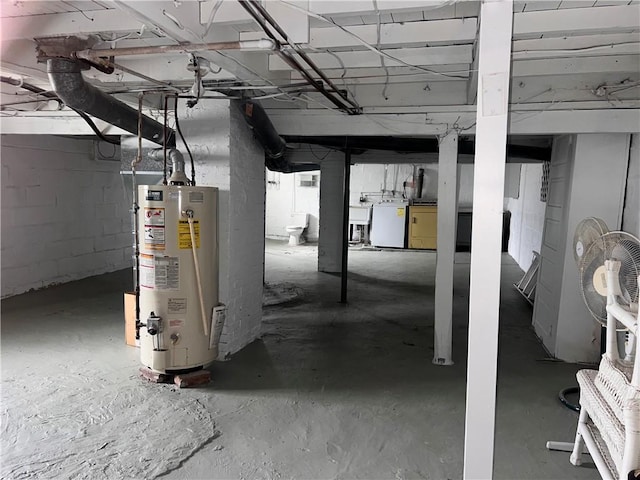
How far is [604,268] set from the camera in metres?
2.35

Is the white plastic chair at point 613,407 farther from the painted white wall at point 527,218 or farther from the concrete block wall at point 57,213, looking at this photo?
the concrete block wall at point 57,213

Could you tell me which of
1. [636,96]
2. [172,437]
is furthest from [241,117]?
[636,96]

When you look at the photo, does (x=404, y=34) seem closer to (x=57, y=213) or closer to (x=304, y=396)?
(x=304, y=396)

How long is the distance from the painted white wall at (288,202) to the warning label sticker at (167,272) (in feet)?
28.8

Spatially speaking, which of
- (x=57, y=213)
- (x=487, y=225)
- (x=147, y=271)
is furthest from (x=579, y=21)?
(x=57, y=213)

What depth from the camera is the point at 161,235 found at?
10.3ft

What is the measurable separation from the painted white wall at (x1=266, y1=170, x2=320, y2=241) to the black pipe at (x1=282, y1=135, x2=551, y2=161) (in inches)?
257

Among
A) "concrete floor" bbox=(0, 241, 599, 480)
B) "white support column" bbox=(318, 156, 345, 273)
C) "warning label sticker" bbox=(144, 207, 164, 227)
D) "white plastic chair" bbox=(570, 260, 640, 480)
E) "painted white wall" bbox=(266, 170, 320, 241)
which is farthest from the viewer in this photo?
"painted white wall" bbox=(266, 170, 320, 241)

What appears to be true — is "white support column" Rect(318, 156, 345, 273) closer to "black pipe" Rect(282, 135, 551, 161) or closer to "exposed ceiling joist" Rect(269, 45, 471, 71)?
Answer: "black pipe" Rect(282, 135, 551, 161)

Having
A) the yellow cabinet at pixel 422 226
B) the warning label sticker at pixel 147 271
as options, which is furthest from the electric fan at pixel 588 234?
the yellow cabinet at pixel 422 226

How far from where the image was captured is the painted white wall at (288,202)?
12.0m

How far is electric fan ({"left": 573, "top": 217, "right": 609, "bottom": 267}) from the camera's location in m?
2.55

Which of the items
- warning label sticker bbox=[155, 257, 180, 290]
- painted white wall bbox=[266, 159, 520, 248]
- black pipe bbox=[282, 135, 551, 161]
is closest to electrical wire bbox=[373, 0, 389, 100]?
black pipe bbox=[282, 135, 551, 161]

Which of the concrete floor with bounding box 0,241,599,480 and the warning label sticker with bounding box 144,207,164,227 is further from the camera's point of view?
the warning label sticker with bounding box 144,207,164,227
